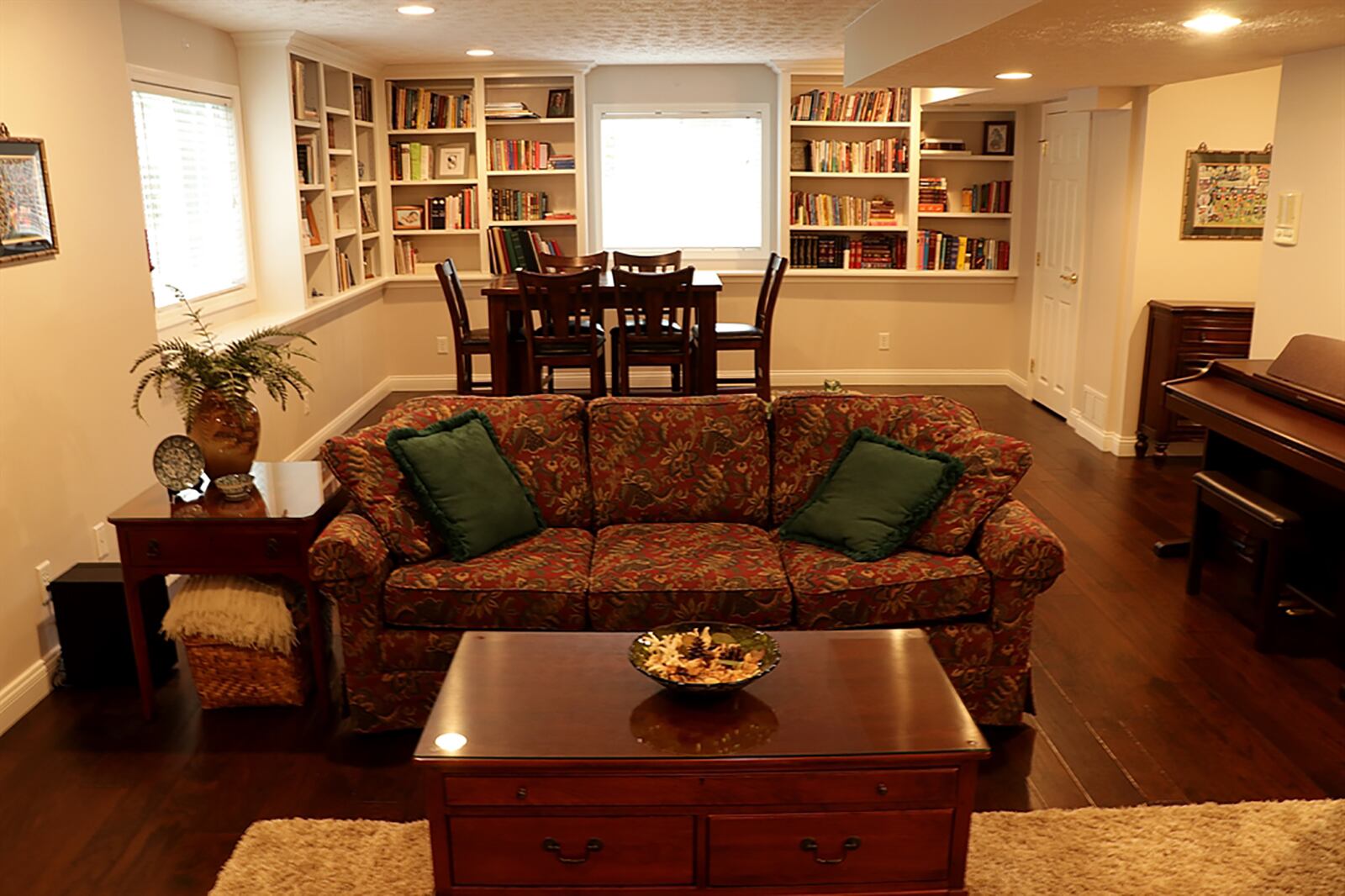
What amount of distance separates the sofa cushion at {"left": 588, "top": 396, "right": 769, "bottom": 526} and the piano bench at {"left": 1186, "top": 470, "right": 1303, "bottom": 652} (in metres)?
1.72

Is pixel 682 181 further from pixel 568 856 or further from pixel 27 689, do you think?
pixel 568 856

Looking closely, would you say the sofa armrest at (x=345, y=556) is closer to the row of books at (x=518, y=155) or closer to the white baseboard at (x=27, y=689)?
the white baseboard at (x=27, y=689)

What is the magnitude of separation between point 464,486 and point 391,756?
0.79 metres

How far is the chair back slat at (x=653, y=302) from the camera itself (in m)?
5.97

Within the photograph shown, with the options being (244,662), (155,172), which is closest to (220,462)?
(244,662)

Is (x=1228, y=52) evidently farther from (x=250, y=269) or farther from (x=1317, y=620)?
(x=250, y=269)

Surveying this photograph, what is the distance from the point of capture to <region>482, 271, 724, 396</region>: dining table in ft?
20.3

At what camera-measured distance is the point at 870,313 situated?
8.22m

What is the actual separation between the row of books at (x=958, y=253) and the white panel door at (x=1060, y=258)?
58 centimetres

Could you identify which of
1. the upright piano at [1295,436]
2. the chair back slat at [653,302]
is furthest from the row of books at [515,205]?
the upright piano at [1295,436]

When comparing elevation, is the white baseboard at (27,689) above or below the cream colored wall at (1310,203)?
below

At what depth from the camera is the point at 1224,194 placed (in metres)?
6.01

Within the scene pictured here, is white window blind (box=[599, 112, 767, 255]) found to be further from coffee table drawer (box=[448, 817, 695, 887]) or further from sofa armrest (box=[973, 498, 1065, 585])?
coffee table drawer (box=[448, 817, 695, 887])

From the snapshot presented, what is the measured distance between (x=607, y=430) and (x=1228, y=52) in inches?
109
